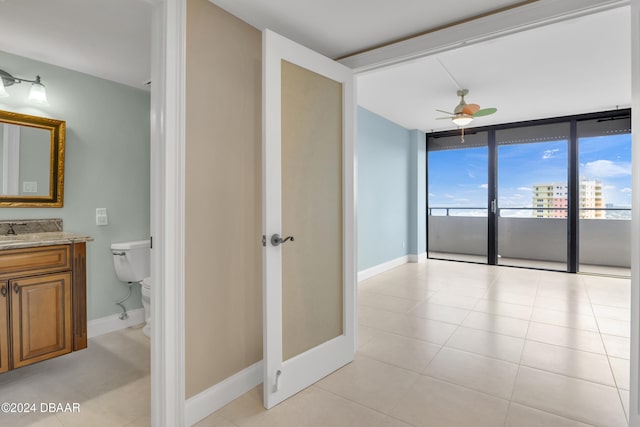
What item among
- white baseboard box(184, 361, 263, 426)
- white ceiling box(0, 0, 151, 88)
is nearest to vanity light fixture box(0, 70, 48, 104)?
white ceiling box(0, 0, 151, 88)

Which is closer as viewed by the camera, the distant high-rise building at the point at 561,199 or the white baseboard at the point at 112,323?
the white baseboard at the point at 112,323

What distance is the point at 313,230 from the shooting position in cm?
217

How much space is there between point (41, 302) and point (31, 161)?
1179mm

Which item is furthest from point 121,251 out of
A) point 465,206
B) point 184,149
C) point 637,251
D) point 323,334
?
point 465,206

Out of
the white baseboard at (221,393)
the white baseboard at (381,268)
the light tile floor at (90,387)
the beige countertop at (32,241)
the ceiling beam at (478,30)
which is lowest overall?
the light tile floor at (90,387)

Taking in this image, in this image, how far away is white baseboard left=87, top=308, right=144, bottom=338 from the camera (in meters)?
2.89

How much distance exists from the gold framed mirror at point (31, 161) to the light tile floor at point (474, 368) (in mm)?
2193

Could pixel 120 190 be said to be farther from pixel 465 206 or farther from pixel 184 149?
pixel 465 206

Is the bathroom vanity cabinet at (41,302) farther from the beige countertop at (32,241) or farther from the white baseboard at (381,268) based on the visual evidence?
the white baseboard at (381,268)

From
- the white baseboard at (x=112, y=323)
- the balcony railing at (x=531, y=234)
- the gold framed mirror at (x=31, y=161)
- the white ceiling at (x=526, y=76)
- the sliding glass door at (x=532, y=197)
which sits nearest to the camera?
the gold framed mirror at (x=31, y=161)

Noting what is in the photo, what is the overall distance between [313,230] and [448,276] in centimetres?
368

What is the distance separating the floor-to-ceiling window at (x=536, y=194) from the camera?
5301mm

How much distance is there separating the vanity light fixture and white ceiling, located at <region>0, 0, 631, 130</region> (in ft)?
0.63

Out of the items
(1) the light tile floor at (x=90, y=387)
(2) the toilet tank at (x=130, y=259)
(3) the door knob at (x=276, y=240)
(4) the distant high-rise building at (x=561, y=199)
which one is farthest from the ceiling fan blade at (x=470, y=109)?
(1) the light tile floor at (x=90, y=387)
